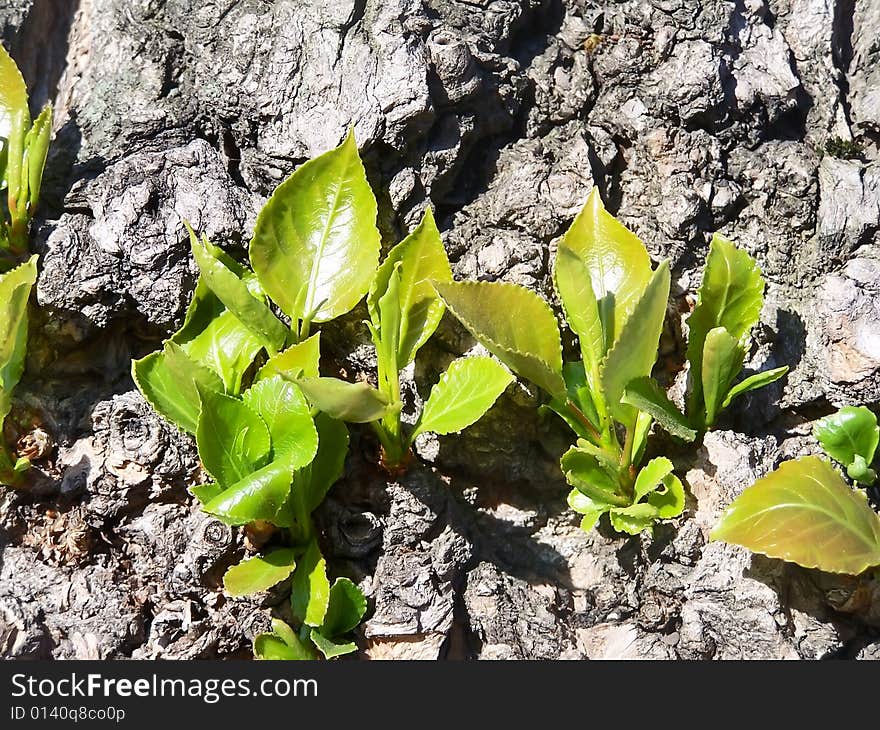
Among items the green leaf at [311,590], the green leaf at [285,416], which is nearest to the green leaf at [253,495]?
the green leaf at [285,416]

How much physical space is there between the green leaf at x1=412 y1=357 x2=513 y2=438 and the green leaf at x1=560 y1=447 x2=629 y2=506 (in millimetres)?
165

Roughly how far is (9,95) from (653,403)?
1341 millimetres

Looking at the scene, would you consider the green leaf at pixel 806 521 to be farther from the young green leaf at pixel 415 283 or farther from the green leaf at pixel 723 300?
the young green leaf at pixel 415 283

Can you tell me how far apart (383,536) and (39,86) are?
1.31 m

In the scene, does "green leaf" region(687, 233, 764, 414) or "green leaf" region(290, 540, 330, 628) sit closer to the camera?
"green leaf" region(290, 540, 330, 628)

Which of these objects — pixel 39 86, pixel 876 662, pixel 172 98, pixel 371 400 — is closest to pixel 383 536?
pixel 371 400

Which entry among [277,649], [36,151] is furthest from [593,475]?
[36,151]

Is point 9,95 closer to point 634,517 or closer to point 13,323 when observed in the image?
point 13,323

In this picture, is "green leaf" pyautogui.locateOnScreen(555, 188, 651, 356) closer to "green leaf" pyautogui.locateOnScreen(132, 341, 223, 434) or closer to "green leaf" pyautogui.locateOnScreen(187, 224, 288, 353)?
"green leaf" pyautogui.locateOnScreen(187, 224, 288, 353)

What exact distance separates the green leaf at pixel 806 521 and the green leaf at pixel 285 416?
0.64m

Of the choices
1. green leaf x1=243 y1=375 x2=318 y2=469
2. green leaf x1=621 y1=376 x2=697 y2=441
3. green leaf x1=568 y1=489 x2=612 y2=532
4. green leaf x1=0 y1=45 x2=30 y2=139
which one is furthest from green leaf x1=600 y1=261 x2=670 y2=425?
green leaf x1=0 y1=45 x2=30 y2=139

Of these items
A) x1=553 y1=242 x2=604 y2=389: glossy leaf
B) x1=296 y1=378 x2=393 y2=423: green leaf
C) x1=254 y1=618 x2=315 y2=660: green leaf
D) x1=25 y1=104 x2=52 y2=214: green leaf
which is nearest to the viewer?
x1=296 y1=378 x2=393 y2=423: green leaf

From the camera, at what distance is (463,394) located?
1.46 metres

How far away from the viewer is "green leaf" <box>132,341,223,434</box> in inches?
53.0
